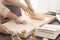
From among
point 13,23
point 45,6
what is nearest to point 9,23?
point 13,23

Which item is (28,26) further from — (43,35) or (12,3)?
(12,3)

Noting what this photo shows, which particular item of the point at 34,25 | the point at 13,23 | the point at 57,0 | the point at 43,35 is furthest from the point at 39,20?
the point at 57,0

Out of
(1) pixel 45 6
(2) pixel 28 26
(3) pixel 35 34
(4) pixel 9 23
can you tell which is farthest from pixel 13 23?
(1) pixel 45 6

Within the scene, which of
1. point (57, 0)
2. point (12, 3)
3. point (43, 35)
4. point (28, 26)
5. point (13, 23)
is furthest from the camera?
point (57, 0)

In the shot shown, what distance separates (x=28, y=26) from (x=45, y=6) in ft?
5.88

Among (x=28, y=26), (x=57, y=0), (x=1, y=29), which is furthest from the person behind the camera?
(x=57, y=0)

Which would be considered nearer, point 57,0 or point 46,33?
point 46,33

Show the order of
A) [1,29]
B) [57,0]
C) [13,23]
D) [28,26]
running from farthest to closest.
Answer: [57,0]
[13,23]
[28,26]
[1,29]

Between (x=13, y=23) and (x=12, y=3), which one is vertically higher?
(x=12, y=3)

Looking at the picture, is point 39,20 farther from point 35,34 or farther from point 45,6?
point 45,6

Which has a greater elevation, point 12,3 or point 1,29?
Result: point 12,3

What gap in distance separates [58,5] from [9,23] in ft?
5.75

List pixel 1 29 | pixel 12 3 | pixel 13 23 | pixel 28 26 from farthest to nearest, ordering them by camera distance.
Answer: pixel 12 3 → pixel 13 23 → pixel 28 26 → pixel 1 29

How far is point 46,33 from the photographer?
4.00 feet
